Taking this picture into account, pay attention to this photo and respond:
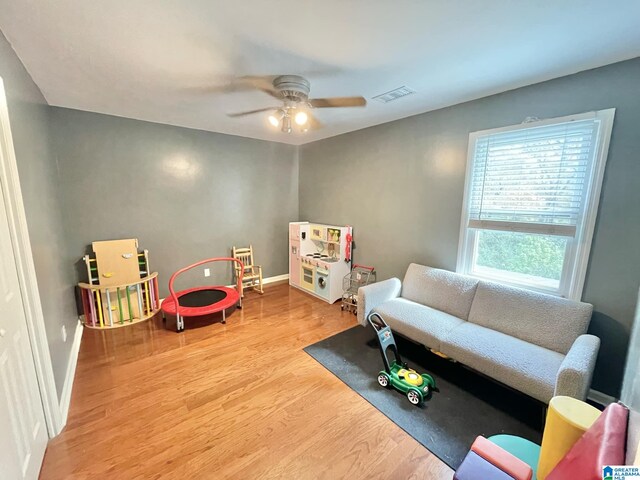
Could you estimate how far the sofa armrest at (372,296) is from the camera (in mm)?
2717

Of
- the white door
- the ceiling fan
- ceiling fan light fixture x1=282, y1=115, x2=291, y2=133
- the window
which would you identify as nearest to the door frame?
the white door

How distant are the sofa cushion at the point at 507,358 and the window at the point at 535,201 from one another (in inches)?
24.0

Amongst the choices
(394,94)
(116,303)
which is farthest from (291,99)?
(116,303)

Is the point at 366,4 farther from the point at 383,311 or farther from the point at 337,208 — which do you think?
the point at 337,208

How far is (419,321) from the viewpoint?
2477 millimetres

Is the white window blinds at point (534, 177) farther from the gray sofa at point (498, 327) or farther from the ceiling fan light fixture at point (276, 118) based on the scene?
the ceiling fan light fixture at point (276, 118)

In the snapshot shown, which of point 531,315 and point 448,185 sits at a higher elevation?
point 448,185

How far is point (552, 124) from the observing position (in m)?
2.13

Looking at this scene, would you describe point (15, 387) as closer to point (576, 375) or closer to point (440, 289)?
point (576, 375)

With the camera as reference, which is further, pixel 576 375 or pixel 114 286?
pixel 114 286

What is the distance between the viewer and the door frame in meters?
1.43

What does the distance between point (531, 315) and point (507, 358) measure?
0.53 m

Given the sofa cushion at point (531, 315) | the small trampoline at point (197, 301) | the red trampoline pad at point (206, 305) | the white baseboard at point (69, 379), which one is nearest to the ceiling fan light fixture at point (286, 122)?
the small trampoline at point (197, 301)

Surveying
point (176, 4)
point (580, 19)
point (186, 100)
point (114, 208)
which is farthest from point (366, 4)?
point (114, 208)
